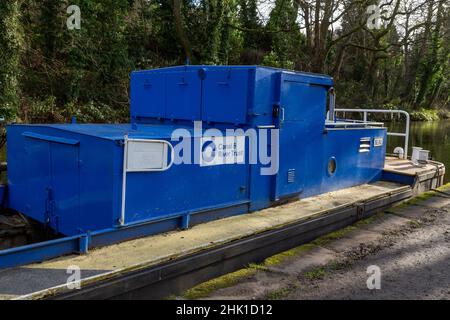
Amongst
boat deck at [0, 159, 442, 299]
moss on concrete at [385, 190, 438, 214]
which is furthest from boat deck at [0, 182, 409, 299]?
moss on concrete at [385, 190, 438, 214]

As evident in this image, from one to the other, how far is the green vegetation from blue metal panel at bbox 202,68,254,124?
9733 mm

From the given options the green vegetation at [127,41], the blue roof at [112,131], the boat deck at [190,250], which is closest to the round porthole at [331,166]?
the boat deck at [190,250]

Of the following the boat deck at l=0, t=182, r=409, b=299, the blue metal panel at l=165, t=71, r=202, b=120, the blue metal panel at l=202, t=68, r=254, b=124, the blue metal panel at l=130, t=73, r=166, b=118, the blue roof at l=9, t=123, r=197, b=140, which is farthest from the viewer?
the blue metal panel at l=130, t=73, r=166, b=118

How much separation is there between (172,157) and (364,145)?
370 cm

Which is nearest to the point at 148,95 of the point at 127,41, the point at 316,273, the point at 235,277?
the point at 235,277

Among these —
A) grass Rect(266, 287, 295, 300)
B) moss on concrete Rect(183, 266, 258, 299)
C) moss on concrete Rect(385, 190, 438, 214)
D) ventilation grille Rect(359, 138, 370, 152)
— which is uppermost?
ventilation grille Rect(359, 138, 370, 152)

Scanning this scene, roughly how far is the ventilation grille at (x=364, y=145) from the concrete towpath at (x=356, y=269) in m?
1.07

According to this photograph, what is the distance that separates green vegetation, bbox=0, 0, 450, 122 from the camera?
45.0ft

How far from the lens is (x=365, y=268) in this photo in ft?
14.2

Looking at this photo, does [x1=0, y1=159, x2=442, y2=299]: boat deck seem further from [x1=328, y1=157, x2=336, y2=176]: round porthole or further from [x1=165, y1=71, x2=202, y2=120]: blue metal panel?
[x1=165, y1=71, x2=202, y2=120]: blue metal panel

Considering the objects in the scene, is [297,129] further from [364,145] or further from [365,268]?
[364,145]

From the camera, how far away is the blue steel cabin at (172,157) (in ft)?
11.7

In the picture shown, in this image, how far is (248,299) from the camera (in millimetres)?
3506

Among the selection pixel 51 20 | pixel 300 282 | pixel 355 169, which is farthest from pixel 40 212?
pixel 51 20
